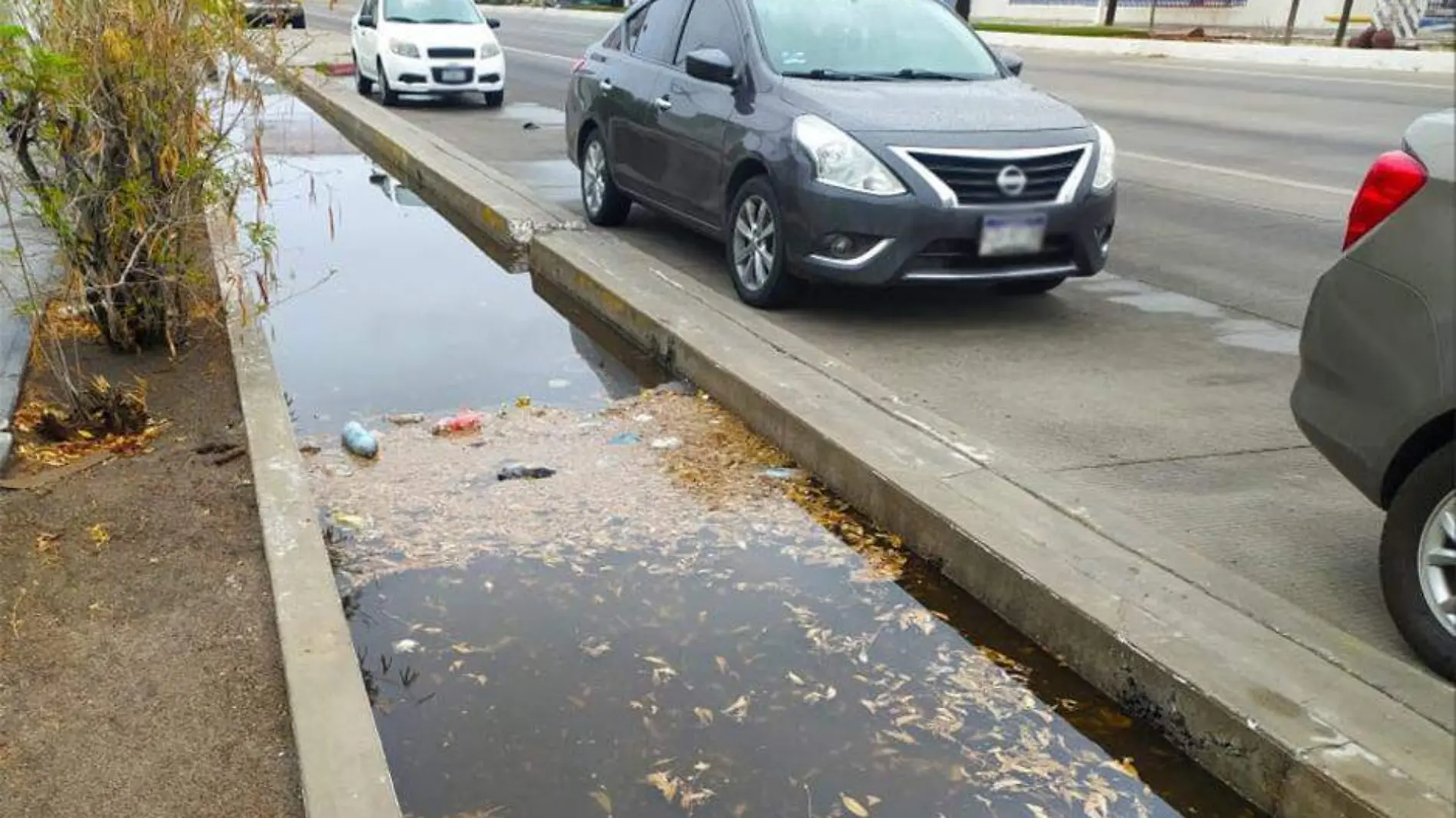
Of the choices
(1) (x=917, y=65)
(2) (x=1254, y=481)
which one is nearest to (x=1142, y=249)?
(1) (x=917, y=65)

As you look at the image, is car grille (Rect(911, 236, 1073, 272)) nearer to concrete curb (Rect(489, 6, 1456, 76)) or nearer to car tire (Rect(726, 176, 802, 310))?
car tire (Rect(726, 176, 802, 310))

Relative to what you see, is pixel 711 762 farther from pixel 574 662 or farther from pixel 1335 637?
pixel 1335 637

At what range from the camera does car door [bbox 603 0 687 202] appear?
830 centimetres

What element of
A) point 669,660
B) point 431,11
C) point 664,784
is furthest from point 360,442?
point 431,11

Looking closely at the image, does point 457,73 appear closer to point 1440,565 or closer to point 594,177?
point 594,177

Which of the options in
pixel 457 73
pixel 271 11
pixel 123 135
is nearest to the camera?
pixel 123 135

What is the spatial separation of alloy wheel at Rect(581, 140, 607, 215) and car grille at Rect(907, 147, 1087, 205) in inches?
130

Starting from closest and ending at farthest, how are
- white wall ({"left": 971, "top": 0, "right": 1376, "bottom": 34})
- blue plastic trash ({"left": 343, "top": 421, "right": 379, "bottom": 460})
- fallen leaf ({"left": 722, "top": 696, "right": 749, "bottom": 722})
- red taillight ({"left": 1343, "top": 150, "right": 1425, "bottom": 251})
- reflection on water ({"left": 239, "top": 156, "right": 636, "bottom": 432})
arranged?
1. red taillight ({"left": 1343, "top": 150, "right": 1425, "bottom": 251})
2. fallen leaf ({"left": 722, "top": 696, "right": 749, "bottom": 722})
3. blue plastic trash ({"left": 343, "top": 421, "right": 379, "bottom": 460})
4. reflection on water ({"left": 239, "top": 156, "right": 636, "bottom": 432})
5. white wall ({"left": 971, "top": 0, "right": 1376, "bottom": 34})

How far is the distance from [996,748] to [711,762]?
798mm

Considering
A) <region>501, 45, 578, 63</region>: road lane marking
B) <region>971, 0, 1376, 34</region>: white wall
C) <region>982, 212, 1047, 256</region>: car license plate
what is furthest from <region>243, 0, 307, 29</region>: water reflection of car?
<region>971, 0, 1376, 34</region>: white wall

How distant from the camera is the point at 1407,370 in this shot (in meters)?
3.52

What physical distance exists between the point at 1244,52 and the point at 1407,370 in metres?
28.6

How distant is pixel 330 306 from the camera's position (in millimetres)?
7930

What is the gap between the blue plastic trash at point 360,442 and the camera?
17.7 feet
